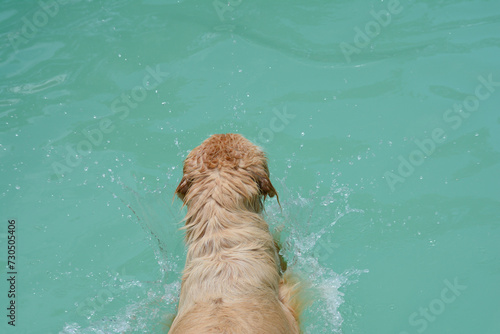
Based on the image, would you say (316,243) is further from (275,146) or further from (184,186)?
(184,186)

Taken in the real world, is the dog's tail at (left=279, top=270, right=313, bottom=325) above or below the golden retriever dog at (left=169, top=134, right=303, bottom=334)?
below

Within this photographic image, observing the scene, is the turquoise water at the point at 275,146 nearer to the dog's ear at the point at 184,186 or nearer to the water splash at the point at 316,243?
the water splash at the point at 316,243

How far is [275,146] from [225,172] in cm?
241

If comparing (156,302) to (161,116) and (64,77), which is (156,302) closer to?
(161,116)

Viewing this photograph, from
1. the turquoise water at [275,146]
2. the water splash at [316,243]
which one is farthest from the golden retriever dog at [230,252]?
the turquoise water at [275,146]

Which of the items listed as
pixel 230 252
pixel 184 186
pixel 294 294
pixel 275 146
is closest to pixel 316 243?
pixel 294 294

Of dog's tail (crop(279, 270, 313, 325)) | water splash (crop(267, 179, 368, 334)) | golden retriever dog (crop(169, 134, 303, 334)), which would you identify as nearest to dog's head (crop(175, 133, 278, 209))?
golden retriever dog (crop(169, 134, 303, 334))

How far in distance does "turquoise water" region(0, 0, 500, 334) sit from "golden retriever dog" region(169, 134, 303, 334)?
71 centimetres

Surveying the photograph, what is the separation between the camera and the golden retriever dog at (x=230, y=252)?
3641mm

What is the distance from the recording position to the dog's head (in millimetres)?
4125

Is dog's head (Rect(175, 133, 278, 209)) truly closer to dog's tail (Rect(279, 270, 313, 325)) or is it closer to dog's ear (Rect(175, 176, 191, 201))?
dog's ear (Rect(175, 176, 191, 201))

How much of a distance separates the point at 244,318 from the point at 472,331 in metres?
2.91

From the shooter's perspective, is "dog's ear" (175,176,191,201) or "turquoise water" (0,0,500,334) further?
"turquoise water" (0,0,500,334)

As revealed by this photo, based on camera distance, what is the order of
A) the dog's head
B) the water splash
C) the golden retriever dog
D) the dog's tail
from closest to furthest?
the golden retriever dog < the dog's head < the dog's tail < the water splash
